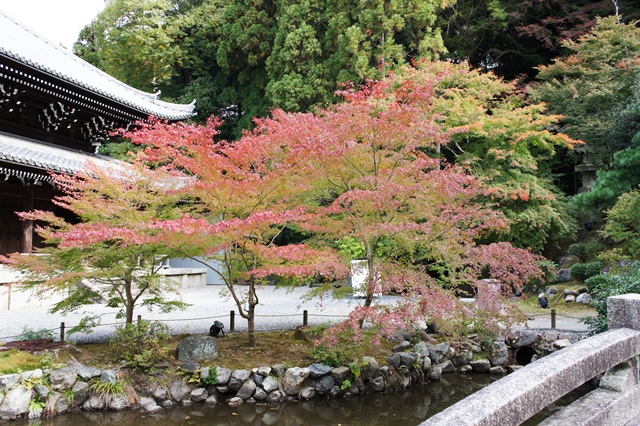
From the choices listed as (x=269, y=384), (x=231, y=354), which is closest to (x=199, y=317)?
(x=231, y=354)

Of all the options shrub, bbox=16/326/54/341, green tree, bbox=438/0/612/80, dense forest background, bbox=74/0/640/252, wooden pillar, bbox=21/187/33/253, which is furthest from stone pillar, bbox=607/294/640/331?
green tree, bbox=438/0/612/80

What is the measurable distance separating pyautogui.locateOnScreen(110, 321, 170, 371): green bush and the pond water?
716 millimetres

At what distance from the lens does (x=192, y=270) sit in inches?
742

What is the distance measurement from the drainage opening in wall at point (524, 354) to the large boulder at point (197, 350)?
222 inches

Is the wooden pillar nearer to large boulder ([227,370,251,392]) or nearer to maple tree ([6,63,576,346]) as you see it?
maple tree ([6,63,576,346])

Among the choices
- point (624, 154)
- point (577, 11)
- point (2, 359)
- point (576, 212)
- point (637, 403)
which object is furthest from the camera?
point (577, 11)

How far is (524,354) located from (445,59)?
13.4m

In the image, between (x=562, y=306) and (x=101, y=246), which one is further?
(x=562, y=306)

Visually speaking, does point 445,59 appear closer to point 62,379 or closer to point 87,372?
point 87,372

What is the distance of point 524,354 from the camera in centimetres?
901

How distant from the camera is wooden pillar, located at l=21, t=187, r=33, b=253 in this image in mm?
12062

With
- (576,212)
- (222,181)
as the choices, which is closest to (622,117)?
(576,212)

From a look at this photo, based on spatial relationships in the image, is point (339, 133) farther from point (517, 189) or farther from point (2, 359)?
point (517, 189)

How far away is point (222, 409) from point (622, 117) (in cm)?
1231
